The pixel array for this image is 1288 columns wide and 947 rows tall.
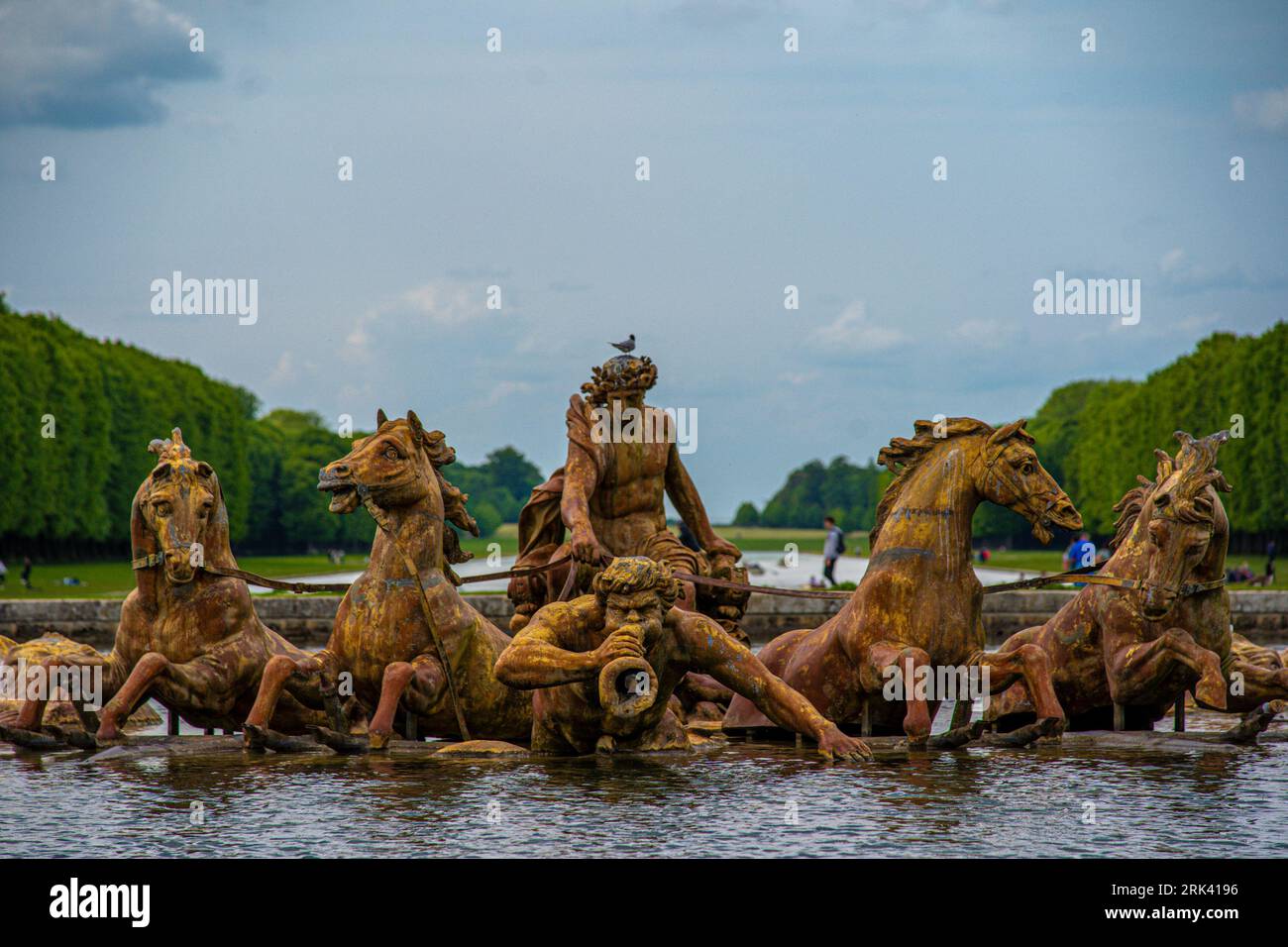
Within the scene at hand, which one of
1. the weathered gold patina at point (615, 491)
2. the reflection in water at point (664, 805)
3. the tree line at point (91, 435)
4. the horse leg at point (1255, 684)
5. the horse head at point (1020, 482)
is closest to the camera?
the reflection in water at point (664, 805)

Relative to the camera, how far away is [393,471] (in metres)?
9.84

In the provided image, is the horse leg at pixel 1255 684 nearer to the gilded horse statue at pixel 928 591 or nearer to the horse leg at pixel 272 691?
the gilded horse statue at pixel 928 591

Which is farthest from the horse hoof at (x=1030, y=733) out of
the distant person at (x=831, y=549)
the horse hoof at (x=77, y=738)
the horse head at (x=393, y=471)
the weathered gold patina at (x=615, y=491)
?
the distant person at (x=831, y=549)

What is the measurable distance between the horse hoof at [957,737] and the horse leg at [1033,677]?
0.35 meters

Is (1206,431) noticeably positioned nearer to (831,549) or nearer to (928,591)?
(831,549)

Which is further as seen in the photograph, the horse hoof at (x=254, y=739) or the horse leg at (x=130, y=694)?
the horse leg at (x=130, y=694)

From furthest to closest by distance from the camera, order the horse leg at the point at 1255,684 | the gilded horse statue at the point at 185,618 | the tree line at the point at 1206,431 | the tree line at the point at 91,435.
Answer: the tree line at the point at 1206,431
the tree line at the point at 91,435
the horse leg at the point at 1255,684
the gilded horse statue at the point at 185,618

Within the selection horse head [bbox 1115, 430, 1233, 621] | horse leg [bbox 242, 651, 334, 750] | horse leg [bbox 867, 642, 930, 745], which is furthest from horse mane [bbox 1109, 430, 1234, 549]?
horse leg [bbox 242, 651, 334, 750]

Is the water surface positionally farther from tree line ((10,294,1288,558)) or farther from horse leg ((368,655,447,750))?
tree line ((10,294,1288,558))

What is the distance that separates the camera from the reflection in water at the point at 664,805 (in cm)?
663

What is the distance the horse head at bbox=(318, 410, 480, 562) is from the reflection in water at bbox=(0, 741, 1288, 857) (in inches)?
60.8

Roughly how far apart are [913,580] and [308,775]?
3.21 m
